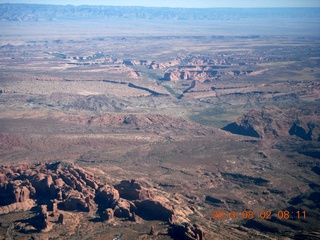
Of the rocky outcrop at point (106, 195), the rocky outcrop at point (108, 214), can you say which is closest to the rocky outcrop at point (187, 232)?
the rocky outcrop at point (108, 214)

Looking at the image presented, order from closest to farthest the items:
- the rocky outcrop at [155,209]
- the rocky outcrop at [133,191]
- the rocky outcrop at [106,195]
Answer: the rocky outcrop at [155,209]
the rocky outcrop at [106,195]
the rocky outcrop at [133,191]

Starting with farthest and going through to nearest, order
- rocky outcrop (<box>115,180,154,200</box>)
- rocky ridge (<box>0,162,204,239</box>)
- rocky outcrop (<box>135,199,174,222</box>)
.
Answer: rocky outcrop (<box>115,180,154,200</box>)
rocky outcrop (<box>135,199,174,222</box>)
rocky ridge (<box>0,162,204,239</box>)

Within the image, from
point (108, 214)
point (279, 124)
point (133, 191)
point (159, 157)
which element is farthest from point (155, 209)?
point (279, 124)

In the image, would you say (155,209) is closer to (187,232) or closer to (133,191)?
(133,191)

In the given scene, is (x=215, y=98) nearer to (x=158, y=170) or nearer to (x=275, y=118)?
(x=275, y=118)

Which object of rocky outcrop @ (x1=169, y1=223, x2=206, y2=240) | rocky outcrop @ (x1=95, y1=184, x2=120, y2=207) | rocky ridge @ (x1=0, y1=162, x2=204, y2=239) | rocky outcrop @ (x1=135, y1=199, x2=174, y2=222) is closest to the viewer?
rocky outcrop @ (x1=169, y1=223, x2=206, y2=240)

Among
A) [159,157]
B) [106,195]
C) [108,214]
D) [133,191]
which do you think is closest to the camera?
[108,214]

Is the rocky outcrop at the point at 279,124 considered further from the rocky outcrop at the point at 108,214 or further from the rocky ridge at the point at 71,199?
the rocky outcrop at the point at 108,214

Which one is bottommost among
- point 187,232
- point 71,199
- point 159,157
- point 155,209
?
point 159,157

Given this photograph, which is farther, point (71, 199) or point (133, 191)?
point (133, 191)

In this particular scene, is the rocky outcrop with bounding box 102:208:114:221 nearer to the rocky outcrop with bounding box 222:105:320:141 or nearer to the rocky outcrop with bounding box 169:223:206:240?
the rocky outcrop with bounding box 169:223:206:240

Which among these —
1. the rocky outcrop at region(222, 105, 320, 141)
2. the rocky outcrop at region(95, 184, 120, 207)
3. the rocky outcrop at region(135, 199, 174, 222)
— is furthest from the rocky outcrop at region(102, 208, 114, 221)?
the rocky outcrop at region(222, 105, 320, 141)

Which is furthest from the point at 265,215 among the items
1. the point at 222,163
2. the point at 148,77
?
the point at 148,77
